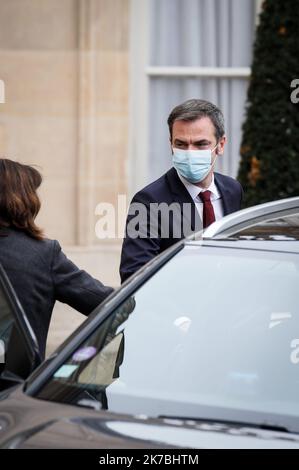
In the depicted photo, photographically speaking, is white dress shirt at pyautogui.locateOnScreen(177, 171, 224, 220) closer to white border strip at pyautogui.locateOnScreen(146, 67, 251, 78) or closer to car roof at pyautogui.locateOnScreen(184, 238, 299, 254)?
car roof at pyautogui.locateOnScreen(184, 238, 299, 254)

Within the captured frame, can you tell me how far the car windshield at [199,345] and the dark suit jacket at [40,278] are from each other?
3.98 ft

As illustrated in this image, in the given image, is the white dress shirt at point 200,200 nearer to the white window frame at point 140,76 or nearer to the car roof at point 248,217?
the car roof at point 248,217

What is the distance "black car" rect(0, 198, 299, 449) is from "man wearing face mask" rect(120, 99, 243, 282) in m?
1.10

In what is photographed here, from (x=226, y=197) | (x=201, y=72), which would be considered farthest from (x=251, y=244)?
(x=201, y=72)

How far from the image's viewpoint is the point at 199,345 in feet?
11.4

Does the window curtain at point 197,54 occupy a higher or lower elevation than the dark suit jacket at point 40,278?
higher

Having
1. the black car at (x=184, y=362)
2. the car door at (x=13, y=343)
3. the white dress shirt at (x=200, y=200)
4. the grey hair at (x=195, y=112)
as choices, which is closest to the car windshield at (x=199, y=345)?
the black car at (x=184, y=362)

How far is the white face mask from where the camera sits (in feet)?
17.3

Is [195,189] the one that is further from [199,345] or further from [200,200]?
[199,345]

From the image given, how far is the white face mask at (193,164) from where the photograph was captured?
526cm

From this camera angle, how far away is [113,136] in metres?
10.2

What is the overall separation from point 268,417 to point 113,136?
715 centimetres
